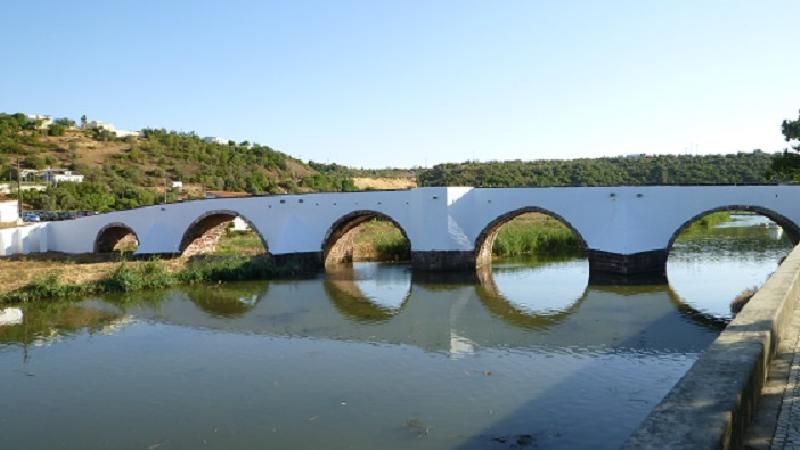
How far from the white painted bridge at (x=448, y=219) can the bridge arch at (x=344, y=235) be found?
0.04 metres

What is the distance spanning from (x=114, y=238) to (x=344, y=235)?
9.21 metres

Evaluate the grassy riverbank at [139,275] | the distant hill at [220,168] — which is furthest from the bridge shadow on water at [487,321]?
the distant hill at [220,168]

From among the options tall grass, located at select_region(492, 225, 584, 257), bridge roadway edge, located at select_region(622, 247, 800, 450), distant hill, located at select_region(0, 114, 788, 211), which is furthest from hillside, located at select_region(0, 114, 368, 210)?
bridge roadway edge, located at select_region(622, 247, 800, 450)

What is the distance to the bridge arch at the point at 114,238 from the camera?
70.8 ft

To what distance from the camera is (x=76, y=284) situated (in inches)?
587

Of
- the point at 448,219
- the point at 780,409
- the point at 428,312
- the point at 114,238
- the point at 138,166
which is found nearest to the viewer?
the point at 780,409

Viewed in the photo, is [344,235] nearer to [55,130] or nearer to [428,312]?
[428,312]

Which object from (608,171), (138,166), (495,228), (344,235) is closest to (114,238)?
(344,235)

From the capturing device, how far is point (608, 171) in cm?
4325

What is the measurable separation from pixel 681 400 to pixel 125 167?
141ft

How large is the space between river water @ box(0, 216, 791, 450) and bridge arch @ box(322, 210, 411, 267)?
3.03 meters

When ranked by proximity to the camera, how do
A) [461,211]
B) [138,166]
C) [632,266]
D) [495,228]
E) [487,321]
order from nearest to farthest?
1. [487,321]
2. [632,266]
3. [461,211]
4. [495,228]
5. [138,166]

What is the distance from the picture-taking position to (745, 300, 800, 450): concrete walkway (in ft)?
10.7

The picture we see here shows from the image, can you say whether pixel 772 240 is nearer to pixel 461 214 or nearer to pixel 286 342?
pixel 461 214
